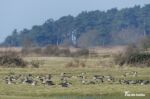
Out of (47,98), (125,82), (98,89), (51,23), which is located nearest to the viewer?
(47,98)

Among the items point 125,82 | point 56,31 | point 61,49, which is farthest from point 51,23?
point 125,82

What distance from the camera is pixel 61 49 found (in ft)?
275

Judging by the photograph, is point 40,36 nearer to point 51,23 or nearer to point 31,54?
point 51,23

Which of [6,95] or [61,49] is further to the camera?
[61,49]

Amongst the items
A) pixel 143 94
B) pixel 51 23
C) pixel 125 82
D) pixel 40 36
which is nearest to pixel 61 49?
pixel 125 82

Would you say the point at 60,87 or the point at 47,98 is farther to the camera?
the point at 60,87

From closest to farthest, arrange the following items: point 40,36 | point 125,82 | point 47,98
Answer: point 47,98 < point 125,82 < point 40,36

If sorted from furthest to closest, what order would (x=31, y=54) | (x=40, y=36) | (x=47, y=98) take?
(x=40, y=36) < (x=31, y=54) < (x=47, y=98)

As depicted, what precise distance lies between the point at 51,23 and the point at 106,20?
1524cm

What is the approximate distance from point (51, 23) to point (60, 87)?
140 metres

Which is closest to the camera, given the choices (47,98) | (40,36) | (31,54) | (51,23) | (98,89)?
(47,98)

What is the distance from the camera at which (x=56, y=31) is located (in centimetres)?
16412

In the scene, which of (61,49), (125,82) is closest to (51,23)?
(61,49)

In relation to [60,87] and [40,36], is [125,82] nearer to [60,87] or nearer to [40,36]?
[60,87]
